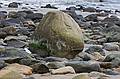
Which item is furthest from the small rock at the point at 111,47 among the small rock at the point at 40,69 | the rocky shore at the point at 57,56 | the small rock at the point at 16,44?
the small rock at the point at 40,69

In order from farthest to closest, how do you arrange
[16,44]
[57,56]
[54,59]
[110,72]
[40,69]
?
1. [16,44]
2. [57,56]
3. [54,59]
4. [110,72]
5. [40,69]

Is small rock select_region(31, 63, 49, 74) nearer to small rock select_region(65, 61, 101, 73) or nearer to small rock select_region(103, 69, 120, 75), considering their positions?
small rock select_region(65, 61, 101, 73)

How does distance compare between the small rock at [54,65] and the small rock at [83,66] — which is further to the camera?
the small rock at [54,65]

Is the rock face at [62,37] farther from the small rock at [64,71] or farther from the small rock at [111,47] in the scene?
the small rock at [111,47]

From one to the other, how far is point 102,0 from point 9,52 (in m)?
30.3

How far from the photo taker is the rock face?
22.4 feet

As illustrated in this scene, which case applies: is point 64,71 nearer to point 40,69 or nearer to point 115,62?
point 40,69

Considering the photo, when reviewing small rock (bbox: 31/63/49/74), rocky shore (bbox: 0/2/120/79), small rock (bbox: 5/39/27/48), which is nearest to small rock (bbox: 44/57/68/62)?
rocky shore (bbox: 0/2/120/79)

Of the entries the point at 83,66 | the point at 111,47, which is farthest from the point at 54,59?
the point at 111,47

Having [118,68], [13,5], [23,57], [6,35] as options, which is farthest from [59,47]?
[13,5]

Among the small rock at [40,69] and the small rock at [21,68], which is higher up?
the small rock at [21,68]

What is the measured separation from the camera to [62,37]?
6844mm

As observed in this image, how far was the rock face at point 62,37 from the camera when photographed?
6.84 m

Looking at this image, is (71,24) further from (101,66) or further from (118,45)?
(118,45)
